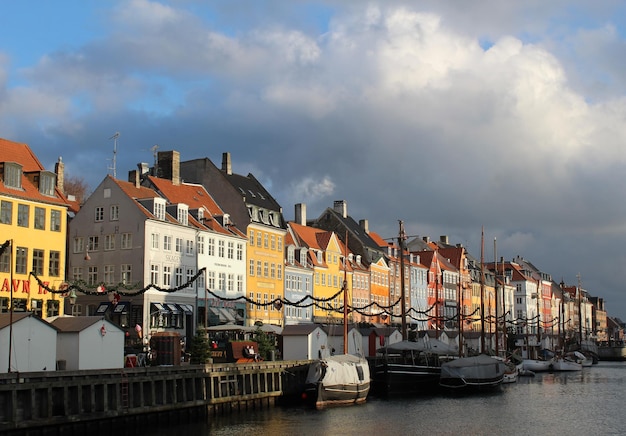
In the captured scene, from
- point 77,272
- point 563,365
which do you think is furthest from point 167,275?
point 563,365

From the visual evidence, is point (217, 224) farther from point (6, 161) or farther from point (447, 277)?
point (447, 277)

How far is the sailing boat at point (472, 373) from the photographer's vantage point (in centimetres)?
6881

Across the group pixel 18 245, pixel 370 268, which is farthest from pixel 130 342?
pixel 370 268

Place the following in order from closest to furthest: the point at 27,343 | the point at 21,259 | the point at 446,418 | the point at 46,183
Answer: the point at 27,343 → the point at 446,418 → the point at 21,259 → the point at 46,183

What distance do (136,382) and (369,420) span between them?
43.6 ft

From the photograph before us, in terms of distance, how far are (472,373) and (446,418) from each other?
20.2m

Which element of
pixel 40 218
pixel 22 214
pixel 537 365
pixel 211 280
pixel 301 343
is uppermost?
pixel 22 214

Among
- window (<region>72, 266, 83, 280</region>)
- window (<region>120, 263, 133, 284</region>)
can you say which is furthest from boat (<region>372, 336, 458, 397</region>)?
window (<region>72, 266, 83, 280</region>)

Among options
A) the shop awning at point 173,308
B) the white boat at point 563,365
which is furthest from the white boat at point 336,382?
the white boat at point 563,365

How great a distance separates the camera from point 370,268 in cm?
10719

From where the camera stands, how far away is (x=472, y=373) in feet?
231

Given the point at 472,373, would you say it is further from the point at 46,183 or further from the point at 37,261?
the point at 46,183

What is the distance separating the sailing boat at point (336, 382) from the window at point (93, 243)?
22.5 m

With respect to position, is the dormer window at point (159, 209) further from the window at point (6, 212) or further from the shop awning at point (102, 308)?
the window at point (6, 212)
